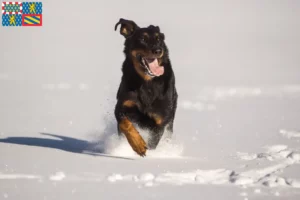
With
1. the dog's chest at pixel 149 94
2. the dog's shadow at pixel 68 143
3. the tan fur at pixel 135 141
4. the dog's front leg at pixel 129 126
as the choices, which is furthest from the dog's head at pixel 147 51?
the dog's shadow at pixel 68 143

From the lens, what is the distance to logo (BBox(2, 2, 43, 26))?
11.3m

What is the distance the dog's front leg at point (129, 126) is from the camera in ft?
17.4

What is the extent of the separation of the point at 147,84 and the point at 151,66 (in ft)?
0.71

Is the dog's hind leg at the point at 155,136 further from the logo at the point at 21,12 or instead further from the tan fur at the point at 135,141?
the logo at the point at 21,12

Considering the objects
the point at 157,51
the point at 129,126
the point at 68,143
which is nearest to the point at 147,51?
the point at 157,51

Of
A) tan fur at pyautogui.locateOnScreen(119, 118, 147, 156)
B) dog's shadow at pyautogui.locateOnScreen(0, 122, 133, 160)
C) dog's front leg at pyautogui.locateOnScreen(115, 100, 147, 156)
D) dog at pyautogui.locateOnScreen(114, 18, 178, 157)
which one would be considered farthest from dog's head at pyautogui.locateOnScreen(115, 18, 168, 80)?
dog's shadow at pyautogui.locateOnScreen(0, 122, 133, 160)

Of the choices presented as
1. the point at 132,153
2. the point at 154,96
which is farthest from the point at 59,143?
the point at 154,96

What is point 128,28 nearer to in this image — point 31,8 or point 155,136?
point 155,136

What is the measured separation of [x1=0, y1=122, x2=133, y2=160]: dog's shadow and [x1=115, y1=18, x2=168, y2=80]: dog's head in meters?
1.08

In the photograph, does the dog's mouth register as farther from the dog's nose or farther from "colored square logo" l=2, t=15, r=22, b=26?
"colored square logo" l=2, t=15, r=22, b=26

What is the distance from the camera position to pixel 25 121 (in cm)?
813

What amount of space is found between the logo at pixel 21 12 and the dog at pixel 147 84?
5.78m

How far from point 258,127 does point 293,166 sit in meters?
2.45

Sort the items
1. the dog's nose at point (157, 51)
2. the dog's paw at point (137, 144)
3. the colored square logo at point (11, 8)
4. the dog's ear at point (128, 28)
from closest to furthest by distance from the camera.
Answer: the dog's paw at point (137, 144) → the dog's nose at point (157, 51) → the dog's ear at point (128, 28) → the colored square logo at point (11, 8)
